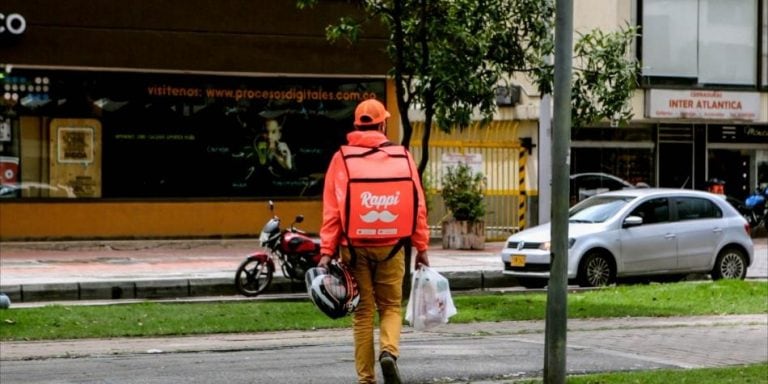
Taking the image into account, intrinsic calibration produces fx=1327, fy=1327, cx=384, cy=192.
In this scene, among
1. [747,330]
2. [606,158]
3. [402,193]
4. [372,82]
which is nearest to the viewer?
[402,193]

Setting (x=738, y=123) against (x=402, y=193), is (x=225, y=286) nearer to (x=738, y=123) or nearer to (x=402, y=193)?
(x=402, y=193)

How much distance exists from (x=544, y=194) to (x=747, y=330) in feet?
39.4

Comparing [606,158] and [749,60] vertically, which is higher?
[749,60]

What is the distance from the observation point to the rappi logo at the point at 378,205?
26.0 feet

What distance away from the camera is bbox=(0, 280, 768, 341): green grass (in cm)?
1347

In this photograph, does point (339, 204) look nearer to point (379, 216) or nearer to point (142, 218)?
point (379, 216)

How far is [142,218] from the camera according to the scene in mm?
26375

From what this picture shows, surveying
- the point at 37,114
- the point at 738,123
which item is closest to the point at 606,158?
the point at 738,123

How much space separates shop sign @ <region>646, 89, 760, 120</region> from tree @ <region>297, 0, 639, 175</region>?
52.9 ft

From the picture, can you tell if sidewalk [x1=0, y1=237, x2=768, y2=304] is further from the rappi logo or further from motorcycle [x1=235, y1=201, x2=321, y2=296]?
the rappi logo

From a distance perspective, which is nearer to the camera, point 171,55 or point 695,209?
point 695,209

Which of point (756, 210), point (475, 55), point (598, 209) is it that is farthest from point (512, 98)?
point (475, 55)

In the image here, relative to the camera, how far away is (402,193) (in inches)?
316

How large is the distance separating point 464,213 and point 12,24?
9561 millimetres
